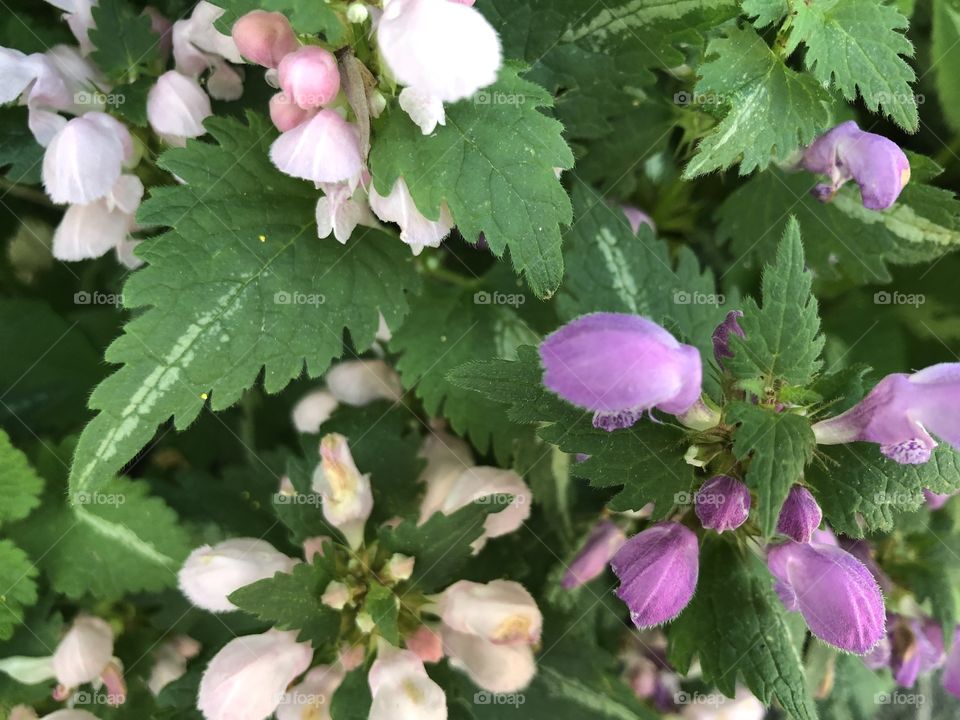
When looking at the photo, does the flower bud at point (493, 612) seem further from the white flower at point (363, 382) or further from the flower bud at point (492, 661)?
the white flower at point (363, 382)

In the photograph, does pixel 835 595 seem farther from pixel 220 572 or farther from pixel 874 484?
pixel 220 572

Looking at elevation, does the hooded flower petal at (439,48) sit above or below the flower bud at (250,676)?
above

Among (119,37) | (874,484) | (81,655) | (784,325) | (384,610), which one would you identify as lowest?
(81,655)

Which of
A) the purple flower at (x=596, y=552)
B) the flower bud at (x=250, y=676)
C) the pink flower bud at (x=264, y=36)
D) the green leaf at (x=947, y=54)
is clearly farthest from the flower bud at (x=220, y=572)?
the green leaf at (x=947, y=54)

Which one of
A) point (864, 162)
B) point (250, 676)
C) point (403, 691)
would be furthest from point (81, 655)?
point (864, 162)

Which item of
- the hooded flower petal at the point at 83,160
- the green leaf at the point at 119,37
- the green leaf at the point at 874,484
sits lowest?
the green leaf at the point at 874,484

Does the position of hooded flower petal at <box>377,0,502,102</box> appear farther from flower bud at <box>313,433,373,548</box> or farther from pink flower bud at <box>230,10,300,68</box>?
flower bud at <box>313,433,373,548</box>

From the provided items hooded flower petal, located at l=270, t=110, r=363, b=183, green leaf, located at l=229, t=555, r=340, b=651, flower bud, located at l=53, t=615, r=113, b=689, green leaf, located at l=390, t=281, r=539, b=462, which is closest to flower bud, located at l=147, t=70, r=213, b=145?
hooded flower petal, located at l=270, t=110, r=363, b=183
